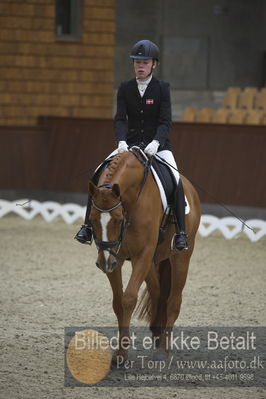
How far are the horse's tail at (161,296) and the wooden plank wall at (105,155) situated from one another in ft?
19.2

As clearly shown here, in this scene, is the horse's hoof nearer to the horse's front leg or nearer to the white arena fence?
the horse's front leg

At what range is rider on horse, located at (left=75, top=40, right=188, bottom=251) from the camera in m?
6.92

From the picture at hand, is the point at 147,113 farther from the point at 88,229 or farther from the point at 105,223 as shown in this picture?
the point at 105,223

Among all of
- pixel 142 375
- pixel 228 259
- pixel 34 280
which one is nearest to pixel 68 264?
pixel 34 280

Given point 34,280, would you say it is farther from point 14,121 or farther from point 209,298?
point 14,121

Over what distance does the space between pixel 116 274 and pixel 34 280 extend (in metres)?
3.79

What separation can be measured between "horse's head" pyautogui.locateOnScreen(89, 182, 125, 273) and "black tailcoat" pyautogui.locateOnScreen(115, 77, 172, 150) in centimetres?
108

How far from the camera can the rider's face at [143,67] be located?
6.99 meters

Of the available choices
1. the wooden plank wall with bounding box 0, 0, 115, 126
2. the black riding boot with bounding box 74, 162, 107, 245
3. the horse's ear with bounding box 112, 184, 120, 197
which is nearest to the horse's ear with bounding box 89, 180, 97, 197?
the horse's ear with bounding box 112, 184, 120, 197

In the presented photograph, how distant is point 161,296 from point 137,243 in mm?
978

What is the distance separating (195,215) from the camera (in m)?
7.39

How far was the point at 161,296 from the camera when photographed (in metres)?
7.27

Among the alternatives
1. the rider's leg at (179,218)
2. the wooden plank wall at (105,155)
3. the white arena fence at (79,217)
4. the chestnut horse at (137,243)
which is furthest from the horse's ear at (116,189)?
the wooden plank wall at (105,155)

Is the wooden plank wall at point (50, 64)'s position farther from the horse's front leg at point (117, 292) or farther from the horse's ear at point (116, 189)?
the horse's ear at point (116, 189)
